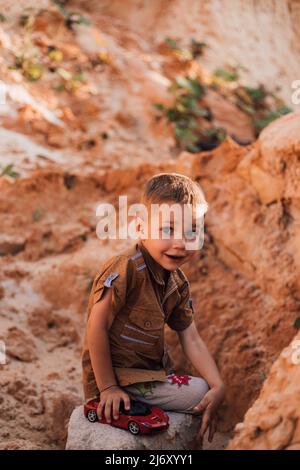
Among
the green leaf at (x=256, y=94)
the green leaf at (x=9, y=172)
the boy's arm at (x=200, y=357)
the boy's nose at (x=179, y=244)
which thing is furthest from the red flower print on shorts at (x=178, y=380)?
the green leaf at (x=256, y=94)

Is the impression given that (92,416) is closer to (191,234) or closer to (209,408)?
(209,408)

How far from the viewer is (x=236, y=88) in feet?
22.1

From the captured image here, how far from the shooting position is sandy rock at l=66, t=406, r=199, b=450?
7.00 feet

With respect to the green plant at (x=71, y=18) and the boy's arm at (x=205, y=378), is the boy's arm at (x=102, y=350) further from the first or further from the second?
the green plant at (x=71, y=18)

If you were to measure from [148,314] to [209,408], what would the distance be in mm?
469

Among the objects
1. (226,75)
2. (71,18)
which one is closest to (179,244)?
(226,75)

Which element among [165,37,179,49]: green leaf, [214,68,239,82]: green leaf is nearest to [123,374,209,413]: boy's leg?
[214,68,239,82]: green leaf

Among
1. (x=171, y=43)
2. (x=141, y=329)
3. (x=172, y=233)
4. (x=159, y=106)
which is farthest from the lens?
(x=171, y=43)

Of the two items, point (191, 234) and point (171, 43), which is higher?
point (191, 234)

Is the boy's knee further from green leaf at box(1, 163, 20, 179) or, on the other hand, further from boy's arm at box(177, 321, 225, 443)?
green leaf at box(1, 163, 20, 179)

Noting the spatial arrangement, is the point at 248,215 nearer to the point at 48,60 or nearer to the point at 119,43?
the point at 48,60

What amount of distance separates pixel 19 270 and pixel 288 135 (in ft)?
6.14

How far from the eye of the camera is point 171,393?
2.37 metres

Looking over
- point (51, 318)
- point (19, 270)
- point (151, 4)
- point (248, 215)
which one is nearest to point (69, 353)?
point (51, 318)
